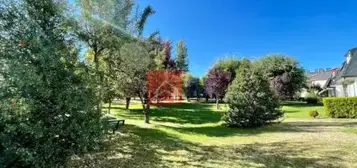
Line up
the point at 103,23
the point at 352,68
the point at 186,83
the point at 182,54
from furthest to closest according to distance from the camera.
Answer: the point at 182,54 < the point at 186,83 < the point at 352,68 < the point at 103,23

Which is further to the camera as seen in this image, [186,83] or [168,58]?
[186,83]

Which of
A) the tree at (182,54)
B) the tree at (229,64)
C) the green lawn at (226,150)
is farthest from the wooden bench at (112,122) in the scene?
the tree at (182,54)

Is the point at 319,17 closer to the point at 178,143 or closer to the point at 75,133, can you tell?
the point at 178,143

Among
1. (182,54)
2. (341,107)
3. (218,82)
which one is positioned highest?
(182,54)

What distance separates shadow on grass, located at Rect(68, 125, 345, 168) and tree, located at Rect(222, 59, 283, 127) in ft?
15.6

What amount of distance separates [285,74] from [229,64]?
7589 mm

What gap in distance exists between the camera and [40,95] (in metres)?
5.59

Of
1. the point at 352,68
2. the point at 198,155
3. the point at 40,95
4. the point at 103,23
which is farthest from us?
the point at 352,68

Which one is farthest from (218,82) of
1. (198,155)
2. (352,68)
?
(198,155)

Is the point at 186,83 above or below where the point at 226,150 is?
above

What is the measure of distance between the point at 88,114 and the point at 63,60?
1.37 meters

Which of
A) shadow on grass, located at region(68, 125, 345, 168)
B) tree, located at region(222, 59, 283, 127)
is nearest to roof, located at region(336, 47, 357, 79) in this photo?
tree, located at region(222, 59, 283, 127)

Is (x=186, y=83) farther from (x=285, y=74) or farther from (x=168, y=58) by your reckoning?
(x=285, y=74)

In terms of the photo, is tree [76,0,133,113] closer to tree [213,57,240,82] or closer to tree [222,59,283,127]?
tree [222,59,283,127]
